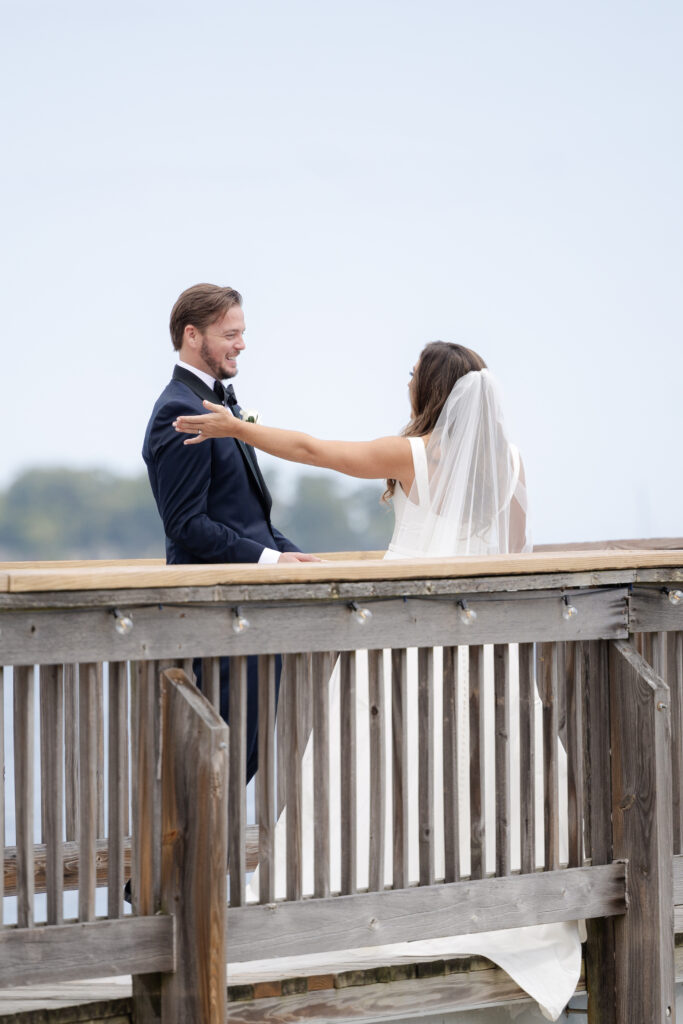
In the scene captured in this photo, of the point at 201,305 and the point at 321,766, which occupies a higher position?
the point at 201,305

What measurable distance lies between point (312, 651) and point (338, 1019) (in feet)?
2.91

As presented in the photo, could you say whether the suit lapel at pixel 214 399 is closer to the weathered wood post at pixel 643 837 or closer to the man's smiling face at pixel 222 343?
the man's smiling face at pixel 222 343

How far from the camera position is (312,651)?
7.95 feet

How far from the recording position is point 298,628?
2416 mm

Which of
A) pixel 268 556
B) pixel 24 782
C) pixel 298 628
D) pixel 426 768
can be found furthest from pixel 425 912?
pixel 268 556

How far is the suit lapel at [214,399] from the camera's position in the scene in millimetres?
3432

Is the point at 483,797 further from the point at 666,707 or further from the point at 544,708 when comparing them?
the point at 666,707

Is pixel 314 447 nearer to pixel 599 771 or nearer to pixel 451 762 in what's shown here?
pixel 451 762

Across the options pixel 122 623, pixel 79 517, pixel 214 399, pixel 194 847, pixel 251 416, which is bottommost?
pixel 194 847

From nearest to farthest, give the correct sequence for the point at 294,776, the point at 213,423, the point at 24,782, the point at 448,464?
the point at 24,782, the point at 294,776, the point at 213,423, the point at 448,464

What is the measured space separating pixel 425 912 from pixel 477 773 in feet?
1.02

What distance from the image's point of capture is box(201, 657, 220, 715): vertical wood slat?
239 cm

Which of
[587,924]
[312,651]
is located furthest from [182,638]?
[587,924]

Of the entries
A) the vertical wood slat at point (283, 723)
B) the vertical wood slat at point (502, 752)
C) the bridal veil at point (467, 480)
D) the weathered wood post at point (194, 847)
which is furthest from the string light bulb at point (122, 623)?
the bridal veil at point (467, 480)
